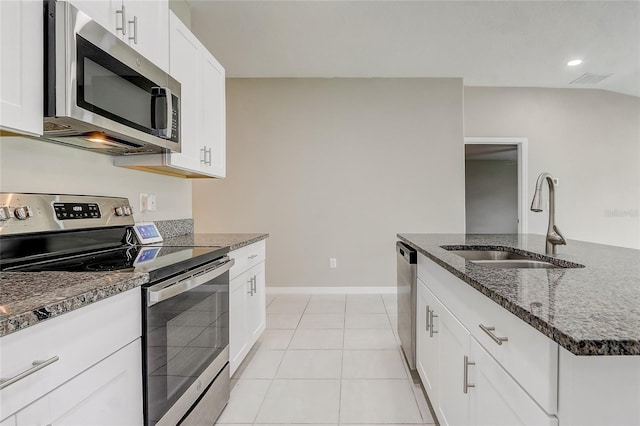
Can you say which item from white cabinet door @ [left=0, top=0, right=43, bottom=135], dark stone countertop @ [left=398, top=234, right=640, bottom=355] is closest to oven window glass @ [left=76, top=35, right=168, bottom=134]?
white cabinet door @ [left=0, top=0, right=43, bottom=135]

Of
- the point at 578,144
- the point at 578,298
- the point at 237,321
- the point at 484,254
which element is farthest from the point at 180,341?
the point at 578,144

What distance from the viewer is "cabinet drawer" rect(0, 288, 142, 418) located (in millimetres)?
670

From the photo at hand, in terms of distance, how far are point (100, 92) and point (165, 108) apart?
406mm

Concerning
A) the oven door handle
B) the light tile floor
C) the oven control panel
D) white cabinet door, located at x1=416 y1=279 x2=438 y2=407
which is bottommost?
the light tile floor

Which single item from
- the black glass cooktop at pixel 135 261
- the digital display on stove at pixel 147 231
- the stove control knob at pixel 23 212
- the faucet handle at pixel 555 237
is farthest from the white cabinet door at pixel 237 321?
the faucet handle at pixel 555 237

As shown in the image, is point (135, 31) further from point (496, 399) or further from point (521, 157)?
point (521, 157)

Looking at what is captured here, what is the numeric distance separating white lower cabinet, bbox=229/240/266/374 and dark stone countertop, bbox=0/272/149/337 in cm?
95

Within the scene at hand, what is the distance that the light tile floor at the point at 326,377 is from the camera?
5.83 ft

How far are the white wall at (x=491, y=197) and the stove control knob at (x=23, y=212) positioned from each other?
7.36 meters

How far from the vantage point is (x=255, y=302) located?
2.43 meters

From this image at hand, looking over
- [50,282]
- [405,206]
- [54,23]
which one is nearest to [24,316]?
[50,282]

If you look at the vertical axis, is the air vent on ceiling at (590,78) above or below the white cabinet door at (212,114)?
above

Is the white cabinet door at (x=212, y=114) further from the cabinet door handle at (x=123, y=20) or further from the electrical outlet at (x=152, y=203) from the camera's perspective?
the cabinet door handle at (x=123, y=20)

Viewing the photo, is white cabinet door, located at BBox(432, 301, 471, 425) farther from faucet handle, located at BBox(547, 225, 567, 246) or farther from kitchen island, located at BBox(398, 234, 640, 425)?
faucet handle, located at BBox(547, 225, 567, 246)
